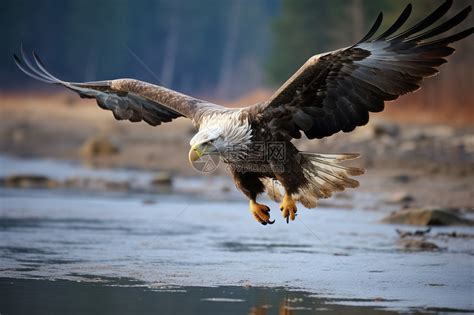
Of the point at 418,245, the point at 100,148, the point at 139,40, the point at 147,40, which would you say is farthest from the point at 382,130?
the point at 139,40

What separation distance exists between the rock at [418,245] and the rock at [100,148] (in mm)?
11735

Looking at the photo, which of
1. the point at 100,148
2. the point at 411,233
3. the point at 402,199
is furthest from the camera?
the point at 100,148

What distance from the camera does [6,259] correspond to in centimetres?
782

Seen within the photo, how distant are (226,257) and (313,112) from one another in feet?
4.92

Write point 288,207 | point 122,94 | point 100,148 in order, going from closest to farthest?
1. point 288,207
2. point 122,94
3. point 100,148

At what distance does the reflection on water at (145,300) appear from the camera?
5914 mm

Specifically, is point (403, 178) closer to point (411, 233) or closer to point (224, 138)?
point (411, 233)

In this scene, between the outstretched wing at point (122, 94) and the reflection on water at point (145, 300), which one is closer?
the reflection on water at point (145, 300)

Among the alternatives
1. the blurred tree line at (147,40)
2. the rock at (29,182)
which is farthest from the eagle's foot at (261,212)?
the blurred tree line at (147,40)

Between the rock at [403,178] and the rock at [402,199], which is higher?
the rock at [403,178]

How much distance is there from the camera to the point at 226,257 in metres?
8.05

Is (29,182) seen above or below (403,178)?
below

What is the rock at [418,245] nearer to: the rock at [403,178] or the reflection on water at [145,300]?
the reflection on water at [145,300]

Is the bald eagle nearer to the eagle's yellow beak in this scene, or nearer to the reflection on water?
the eagle's yellow beak
